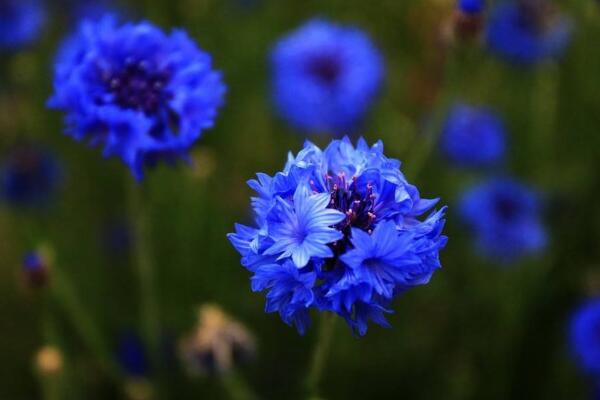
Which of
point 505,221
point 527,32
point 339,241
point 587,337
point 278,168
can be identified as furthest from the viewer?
point 278,168

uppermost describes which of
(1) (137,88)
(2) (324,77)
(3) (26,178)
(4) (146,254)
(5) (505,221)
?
(2) (324,77)

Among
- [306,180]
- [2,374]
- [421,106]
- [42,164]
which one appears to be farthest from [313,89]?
[306,180]

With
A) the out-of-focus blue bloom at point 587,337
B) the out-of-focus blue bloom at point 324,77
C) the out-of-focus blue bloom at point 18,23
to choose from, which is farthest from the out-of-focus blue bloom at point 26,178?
the out-of-focus blue bloom at point 587,337

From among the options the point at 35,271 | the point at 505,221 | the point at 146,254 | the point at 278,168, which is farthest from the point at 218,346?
the point at 278,168

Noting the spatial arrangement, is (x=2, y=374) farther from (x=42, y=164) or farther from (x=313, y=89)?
(x=313, y=89)

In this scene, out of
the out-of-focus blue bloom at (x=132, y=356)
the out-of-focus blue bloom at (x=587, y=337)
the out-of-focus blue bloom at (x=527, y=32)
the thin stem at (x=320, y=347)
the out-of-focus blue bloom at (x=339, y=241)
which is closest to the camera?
the out-of-focus blue bloom at (x=339, y=241)

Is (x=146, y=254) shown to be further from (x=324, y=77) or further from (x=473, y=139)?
(x=473, y=139)

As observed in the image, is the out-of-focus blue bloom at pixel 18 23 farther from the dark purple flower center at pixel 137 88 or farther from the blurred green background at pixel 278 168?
the dark purple flower center at pixel 137 88
